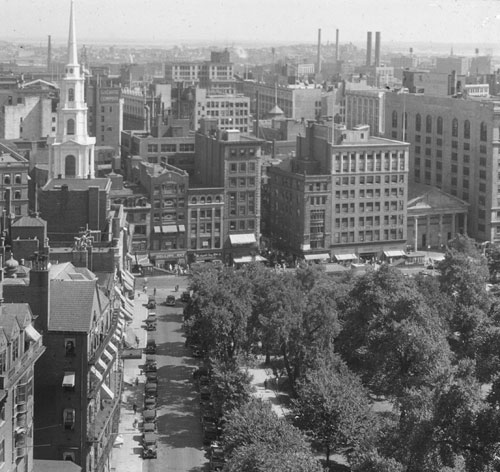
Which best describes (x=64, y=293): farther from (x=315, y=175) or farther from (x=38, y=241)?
(x=315, y=175)

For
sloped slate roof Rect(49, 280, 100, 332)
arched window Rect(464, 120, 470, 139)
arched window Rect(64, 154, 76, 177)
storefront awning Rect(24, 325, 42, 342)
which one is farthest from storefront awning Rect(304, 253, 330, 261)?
storefront awning Rect(24, 325, 42, 342)

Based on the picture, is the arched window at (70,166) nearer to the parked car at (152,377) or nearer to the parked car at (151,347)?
the parked car at (151,347)

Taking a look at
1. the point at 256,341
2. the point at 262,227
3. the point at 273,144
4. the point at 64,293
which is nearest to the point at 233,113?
the point at 273,144

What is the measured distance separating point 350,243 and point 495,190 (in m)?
18.2

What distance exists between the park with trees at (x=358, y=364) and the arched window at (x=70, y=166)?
81.1ft

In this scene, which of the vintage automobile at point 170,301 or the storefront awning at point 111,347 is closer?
the storefront awning at point 111,347

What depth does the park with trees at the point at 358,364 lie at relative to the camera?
41.8 m

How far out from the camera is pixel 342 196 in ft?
389

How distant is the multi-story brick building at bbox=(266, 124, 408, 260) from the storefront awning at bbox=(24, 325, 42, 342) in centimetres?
7279

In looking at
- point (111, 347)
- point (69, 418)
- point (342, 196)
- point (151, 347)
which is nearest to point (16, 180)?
point (151, 347)

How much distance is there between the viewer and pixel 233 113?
182 meters

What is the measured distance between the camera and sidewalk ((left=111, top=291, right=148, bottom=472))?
5797 cm

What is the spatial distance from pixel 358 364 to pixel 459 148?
67.1m

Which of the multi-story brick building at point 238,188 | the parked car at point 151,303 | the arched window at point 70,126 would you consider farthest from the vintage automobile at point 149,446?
the multi-story brick building at point 238,188
